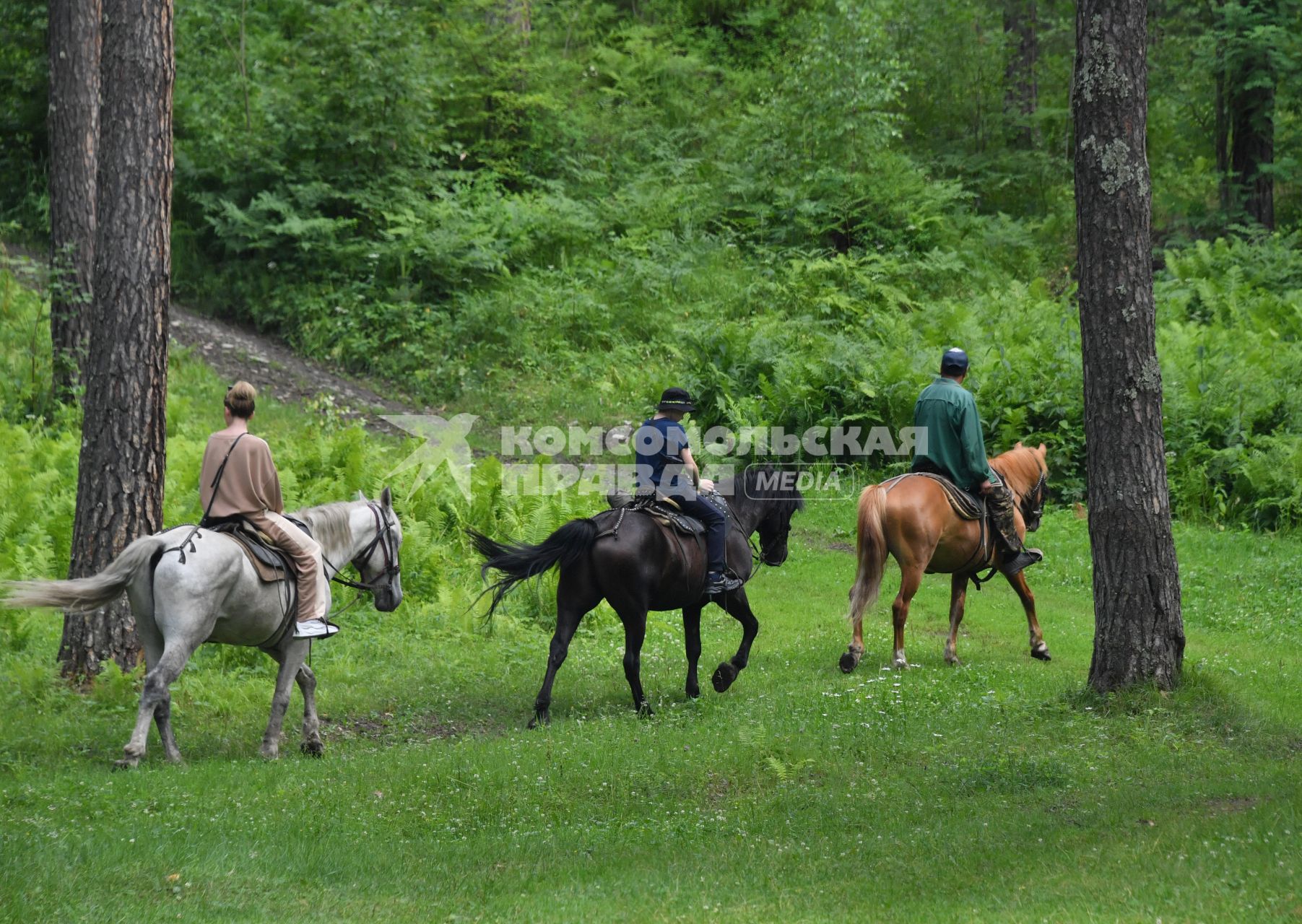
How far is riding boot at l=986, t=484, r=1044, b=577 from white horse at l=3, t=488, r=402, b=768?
7.28 m

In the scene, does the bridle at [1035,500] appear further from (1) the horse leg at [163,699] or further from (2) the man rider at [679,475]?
(1) the horse leg at [163,699]

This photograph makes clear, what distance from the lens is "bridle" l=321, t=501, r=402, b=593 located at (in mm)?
11172

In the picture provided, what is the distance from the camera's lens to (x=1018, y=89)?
107 feet

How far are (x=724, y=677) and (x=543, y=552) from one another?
219 cm

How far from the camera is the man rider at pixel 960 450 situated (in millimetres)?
12773

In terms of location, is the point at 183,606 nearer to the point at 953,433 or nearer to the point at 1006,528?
the point at 953,433

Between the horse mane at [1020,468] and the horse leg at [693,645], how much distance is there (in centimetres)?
430

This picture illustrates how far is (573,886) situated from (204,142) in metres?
23.3

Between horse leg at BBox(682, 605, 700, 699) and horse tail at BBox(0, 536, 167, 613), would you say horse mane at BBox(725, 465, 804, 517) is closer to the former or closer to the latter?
horse leg at BBox(682, 605, 700, 699)

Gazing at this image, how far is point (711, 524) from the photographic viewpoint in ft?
38.4

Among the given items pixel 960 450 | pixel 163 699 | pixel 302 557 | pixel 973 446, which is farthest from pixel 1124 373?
pixel 163 699

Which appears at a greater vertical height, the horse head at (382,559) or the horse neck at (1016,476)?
the horse neck at (1016,476)

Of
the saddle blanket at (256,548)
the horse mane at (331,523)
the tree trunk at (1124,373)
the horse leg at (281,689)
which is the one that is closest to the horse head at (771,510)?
the tree trunk at (1124,373)

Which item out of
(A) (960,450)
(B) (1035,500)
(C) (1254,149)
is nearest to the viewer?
(A) (960,450)
